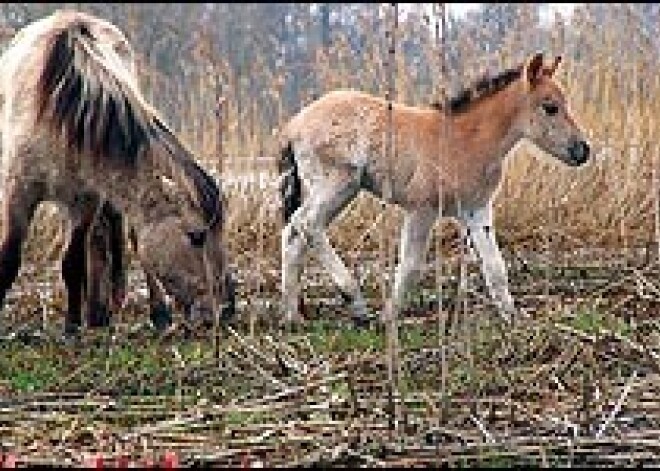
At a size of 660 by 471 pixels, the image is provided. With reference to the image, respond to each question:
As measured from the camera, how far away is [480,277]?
7.58 meters

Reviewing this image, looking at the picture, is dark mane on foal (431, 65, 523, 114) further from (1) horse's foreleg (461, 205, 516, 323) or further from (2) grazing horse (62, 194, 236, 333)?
(2) grazing horse (62, 194, 236, 333)

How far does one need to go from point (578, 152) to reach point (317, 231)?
1.46m

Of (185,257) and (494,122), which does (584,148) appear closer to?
(494,122)

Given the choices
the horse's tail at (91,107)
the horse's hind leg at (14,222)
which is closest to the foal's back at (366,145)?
the horse's tail at (91,107)

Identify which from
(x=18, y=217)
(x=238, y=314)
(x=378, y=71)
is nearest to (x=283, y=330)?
(x=238, y=314)

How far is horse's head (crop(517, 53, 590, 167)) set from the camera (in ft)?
24.2

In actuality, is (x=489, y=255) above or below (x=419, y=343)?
above

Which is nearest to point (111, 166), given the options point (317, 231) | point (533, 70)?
point (317, 231)

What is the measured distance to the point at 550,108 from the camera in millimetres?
7430

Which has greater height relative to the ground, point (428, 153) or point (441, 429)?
point (428, 153)

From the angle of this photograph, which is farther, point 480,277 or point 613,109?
point 613,109

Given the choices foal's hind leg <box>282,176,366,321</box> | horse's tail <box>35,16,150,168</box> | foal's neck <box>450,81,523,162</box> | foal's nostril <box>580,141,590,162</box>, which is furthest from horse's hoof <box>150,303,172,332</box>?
foal's nostril <box>580,141,590,162</box>

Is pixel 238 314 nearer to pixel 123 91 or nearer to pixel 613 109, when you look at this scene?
pixel 123 91

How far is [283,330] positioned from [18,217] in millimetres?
1258
